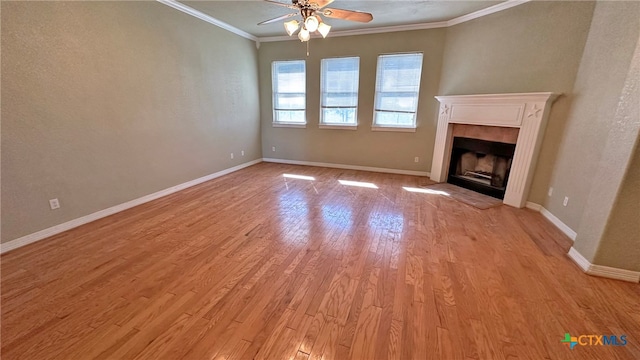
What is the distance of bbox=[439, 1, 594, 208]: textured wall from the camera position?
9.72ft

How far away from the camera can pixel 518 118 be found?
3383 mm

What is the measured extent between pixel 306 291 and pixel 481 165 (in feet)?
13.0

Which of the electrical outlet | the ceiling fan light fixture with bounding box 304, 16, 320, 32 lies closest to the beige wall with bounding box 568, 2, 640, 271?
the ceiling fan light fixture with bounding box 304, 16, 320, 32

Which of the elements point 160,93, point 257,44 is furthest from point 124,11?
point 257,44

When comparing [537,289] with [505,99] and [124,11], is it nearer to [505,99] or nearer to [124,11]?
[505,99]

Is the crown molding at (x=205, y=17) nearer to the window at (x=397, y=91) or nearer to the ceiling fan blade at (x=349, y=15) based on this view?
the ceiling fan blade at (x=349, y=15)

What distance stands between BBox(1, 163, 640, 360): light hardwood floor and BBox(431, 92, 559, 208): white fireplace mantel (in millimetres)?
536

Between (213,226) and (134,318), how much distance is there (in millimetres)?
1320

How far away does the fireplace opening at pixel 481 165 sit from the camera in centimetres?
380

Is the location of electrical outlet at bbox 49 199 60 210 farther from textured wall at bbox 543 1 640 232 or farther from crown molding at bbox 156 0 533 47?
textured wall at bbox 543 1 640 232

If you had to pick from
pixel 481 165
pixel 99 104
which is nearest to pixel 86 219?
pixel 99 104

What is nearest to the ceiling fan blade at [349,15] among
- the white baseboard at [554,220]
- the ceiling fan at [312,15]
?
the ceiling fan at [312,15]

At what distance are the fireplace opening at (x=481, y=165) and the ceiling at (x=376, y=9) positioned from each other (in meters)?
2.04

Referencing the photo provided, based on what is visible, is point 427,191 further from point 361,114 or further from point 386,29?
point 386,29
